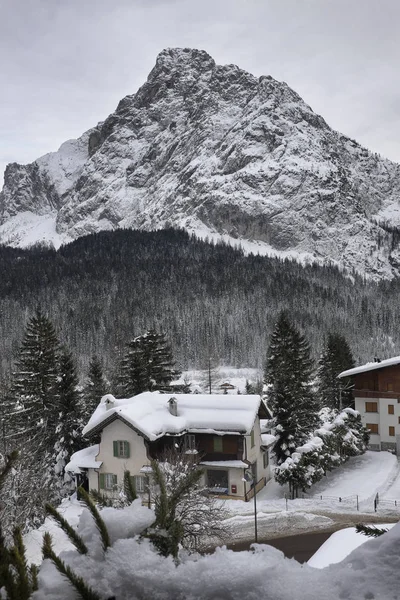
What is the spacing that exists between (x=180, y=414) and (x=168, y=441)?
2179mm

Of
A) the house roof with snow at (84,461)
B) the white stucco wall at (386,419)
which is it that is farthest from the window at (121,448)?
the white stucco wall at (386,419)

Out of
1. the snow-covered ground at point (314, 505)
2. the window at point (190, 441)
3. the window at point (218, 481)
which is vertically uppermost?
the window at point (190, 441)

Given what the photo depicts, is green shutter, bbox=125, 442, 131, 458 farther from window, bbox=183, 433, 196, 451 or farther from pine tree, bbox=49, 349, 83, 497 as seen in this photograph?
pine tree, bbox=49, 349, 83, 497

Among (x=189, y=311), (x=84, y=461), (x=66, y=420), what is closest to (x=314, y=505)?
(x=84, y=461)

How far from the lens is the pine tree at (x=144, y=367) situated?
1748 inches

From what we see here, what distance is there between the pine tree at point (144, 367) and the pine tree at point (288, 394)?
1028 cm

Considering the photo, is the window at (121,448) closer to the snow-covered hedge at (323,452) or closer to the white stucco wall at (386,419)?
the snow-covered hedge at (323,452)

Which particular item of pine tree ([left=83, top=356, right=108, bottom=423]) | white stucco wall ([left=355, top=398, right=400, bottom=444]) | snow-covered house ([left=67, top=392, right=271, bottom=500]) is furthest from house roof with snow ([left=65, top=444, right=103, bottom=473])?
white stucco wall ([left=355, top=398, right=400, bottom=444])

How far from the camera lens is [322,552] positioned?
18391 millimetres

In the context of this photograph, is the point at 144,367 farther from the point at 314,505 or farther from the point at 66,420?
the point at 314,505

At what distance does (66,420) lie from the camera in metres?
38.2

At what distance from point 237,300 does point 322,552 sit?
152755mm

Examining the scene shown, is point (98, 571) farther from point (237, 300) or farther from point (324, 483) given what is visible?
point (237, 300)

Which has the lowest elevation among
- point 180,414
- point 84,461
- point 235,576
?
point 84,461
